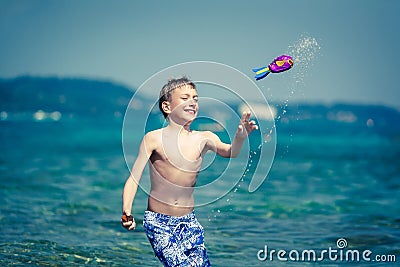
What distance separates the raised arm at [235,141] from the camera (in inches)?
141

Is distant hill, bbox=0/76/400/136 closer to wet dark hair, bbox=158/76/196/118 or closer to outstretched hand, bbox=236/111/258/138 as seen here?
wet dark hair, bbox=158/76/196/118

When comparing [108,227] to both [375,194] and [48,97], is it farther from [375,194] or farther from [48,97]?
[48,97]

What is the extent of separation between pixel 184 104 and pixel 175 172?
15.2 inches

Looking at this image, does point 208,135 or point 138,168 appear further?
point 208,135

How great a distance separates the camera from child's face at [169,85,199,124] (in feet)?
12.2

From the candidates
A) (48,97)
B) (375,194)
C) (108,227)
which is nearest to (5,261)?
(108,227)

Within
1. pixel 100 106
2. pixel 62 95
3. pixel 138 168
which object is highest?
pixel 100 106

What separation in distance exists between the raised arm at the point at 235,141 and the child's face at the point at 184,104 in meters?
0.19

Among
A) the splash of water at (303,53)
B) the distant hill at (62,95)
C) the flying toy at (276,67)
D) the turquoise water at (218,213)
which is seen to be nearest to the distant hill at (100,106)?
the distant hill at (62,95)

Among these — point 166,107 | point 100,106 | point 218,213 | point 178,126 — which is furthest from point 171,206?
point 100,106

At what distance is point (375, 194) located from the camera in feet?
29.5

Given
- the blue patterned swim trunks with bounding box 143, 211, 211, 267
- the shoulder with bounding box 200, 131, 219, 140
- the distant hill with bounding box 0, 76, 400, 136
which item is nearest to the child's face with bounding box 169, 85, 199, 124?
the shoulder with bounding box 200, 131, 219, 140

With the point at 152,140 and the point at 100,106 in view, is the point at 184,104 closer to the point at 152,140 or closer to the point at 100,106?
the point at 152,140

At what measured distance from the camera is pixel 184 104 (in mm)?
3705
